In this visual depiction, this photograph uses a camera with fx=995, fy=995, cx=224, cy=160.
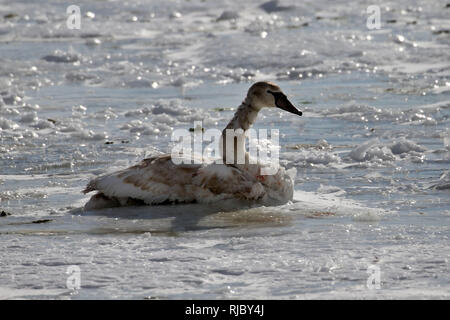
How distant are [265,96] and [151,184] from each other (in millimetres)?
1386

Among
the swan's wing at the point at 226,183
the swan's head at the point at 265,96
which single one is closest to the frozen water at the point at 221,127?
the swan's wing at the point at 226,183

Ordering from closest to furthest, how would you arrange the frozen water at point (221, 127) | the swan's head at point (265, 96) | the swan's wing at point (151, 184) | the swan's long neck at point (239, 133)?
the frozen water at point (221, 127) → the swan's wing at point (151, 184) → the swan's long neck at point (239, 133) → the swan's head at point (265, 96)

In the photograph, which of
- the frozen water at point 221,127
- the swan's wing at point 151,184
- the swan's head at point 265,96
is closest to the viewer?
the frozen water at point 221,127

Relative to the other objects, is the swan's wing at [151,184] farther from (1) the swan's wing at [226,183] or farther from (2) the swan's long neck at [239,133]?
(2) the swan's long neck at [239,133]

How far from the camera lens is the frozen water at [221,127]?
662 cm

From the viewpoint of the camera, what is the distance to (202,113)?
42.0 ft

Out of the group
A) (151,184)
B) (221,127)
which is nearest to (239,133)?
(151,184)

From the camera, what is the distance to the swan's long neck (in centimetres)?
898

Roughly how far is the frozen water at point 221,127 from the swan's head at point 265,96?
2.68ft

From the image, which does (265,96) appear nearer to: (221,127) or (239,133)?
(239,133)

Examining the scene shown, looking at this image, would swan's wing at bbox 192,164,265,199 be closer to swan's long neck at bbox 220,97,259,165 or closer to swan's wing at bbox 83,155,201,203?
swan's wing at bbox 83,155,201,203

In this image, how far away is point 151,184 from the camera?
28.8 ft

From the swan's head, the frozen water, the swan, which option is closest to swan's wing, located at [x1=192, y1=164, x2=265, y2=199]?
the swan

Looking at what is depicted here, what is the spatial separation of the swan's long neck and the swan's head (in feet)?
0.17
